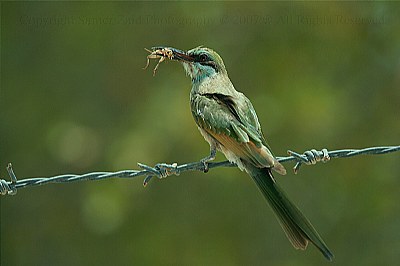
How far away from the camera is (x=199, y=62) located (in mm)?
4887

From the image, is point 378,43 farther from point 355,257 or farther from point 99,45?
point 99,45

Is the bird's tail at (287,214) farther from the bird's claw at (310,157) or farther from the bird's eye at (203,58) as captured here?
the bird's eye at (203,58)

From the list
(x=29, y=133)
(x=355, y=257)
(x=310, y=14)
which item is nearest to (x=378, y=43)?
(x=310, y=14)

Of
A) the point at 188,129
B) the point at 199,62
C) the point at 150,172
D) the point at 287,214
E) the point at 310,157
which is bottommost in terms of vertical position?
the point at 188,129

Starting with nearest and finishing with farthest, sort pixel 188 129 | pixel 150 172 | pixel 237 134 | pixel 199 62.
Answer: pixel 150 172, pixel 237 134, pixel 199 62, pixel 188 129

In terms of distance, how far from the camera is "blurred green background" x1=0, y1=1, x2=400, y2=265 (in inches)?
292

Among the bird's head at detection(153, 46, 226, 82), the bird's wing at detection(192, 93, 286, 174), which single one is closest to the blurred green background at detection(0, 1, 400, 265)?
the bird's head at detection(153, 46, 226, 82)

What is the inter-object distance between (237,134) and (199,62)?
76 centimetres

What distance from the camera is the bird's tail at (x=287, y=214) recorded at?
4.00 meters

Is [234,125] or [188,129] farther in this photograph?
[188,129]

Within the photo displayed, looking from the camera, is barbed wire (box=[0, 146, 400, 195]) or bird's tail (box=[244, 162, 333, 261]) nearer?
barbed wire (box=[0, 146, 400, 195])

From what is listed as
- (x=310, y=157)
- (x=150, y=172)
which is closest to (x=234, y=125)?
(x=310, y=157)

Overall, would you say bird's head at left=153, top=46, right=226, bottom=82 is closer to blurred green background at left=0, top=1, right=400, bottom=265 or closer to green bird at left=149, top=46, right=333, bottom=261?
green bird at left=149, top=46, right=333, bottom=261

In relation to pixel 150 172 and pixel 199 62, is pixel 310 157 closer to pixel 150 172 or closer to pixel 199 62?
pixel 150 172
